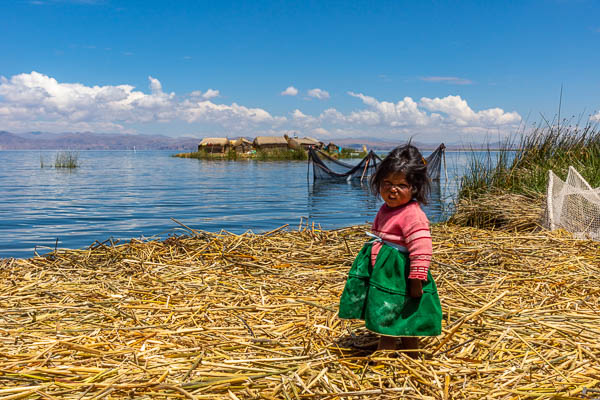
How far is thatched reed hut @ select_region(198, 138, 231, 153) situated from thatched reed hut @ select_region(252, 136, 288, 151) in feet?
13.8

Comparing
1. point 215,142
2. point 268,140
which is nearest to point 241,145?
point 268,140

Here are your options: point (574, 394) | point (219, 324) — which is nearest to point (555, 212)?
point (574, 394)

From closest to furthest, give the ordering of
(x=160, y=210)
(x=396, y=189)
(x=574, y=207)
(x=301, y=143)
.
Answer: (x=396, y=189) < (x=574, y=207) < (x=160, y=210) < (x=301, y=143)

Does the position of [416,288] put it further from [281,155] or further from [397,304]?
[281,155]

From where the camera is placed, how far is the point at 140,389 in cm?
226

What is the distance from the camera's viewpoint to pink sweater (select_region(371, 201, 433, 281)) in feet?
8.24

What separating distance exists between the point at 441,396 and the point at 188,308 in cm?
184

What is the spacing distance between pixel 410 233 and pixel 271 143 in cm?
5925

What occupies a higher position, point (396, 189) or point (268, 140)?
point (268, 140)

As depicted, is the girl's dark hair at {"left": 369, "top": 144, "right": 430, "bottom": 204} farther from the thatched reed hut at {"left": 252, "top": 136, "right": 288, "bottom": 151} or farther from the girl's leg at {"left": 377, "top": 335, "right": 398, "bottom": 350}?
the thatched reed hut at {"left": 252, "top": 136, "right": 288, "bottom": 151}

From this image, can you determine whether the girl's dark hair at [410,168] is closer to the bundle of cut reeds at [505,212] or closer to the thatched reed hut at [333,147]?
the bundle of cut reeds at [505,212]

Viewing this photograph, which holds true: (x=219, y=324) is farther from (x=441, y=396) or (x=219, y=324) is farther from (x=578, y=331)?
(x=578, y=331)

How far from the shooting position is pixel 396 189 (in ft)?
8.66

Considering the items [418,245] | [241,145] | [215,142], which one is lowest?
[418,245]
